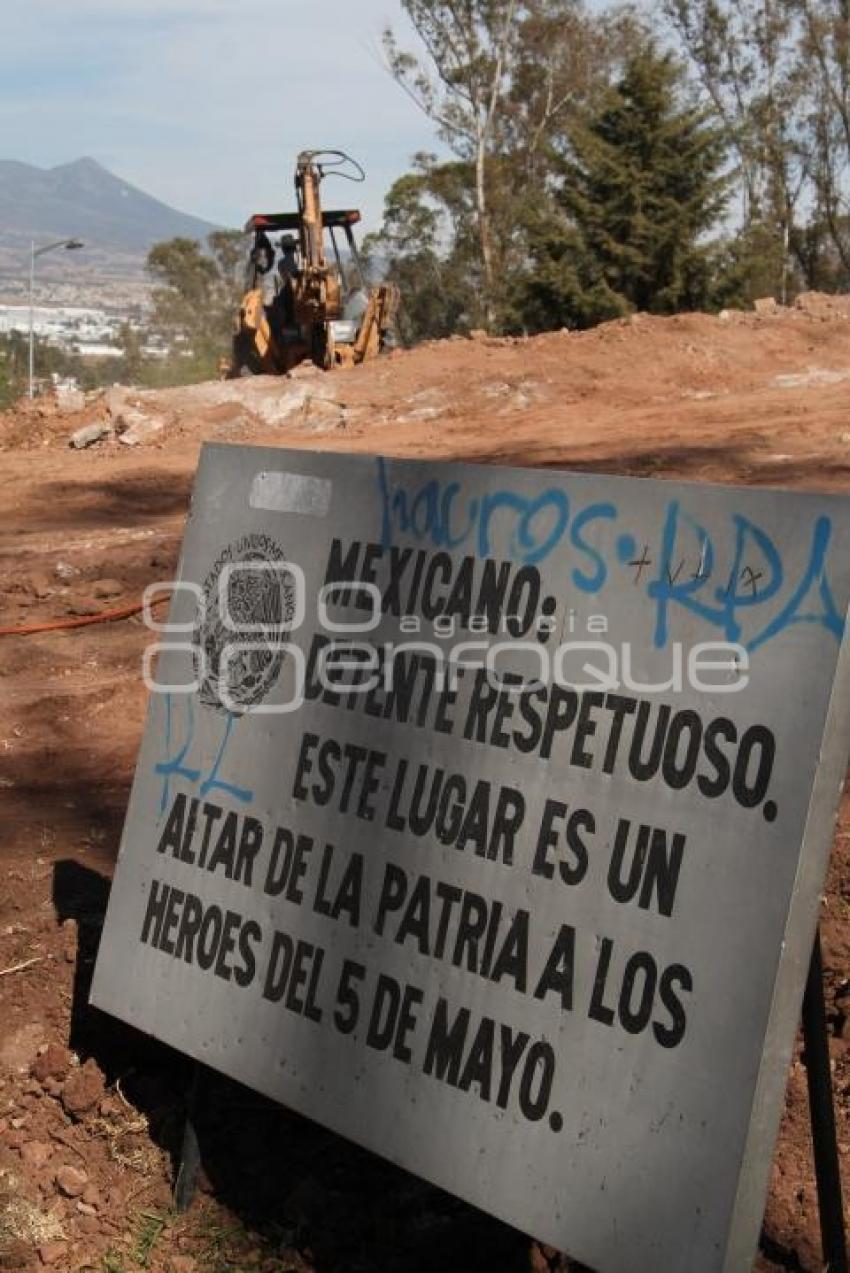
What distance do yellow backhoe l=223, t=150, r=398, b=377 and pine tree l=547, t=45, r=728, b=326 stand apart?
10370 mm

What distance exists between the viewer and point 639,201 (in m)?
32.1

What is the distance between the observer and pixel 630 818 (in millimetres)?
2691

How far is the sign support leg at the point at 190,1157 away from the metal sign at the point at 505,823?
6.7 inches

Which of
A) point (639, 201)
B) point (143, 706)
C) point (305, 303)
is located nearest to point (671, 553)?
point (143, 706)

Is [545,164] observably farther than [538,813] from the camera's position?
Yes

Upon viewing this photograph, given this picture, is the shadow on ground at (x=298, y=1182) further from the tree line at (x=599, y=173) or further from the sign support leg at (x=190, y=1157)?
the tree line at (x=599, y=173)

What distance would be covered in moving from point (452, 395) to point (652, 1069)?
50.5 ft

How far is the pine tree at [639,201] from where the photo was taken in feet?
105

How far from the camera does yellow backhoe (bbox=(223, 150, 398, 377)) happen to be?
21062 millimetres

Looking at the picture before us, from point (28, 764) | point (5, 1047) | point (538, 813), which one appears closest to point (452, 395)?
point (28, 764)

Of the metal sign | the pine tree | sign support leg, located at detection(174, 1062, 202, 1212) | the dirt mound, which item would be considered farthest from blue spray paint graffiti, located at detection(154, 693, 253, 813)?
the pine tree

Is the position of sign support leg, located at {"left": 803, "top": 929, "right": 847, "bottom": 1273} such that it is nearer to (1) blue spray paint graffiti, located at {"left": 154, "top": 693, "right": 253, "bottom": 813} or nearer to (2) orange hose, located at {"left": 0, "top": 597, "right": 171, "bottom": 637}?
(1) blue spray paint graffiti, located at {"left": 154, "top": 693, "right": 253, "bottom": 813}

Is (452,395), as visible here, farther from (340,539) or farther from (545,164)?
(545,164)

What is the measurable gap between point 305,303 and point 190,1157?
1836cm
